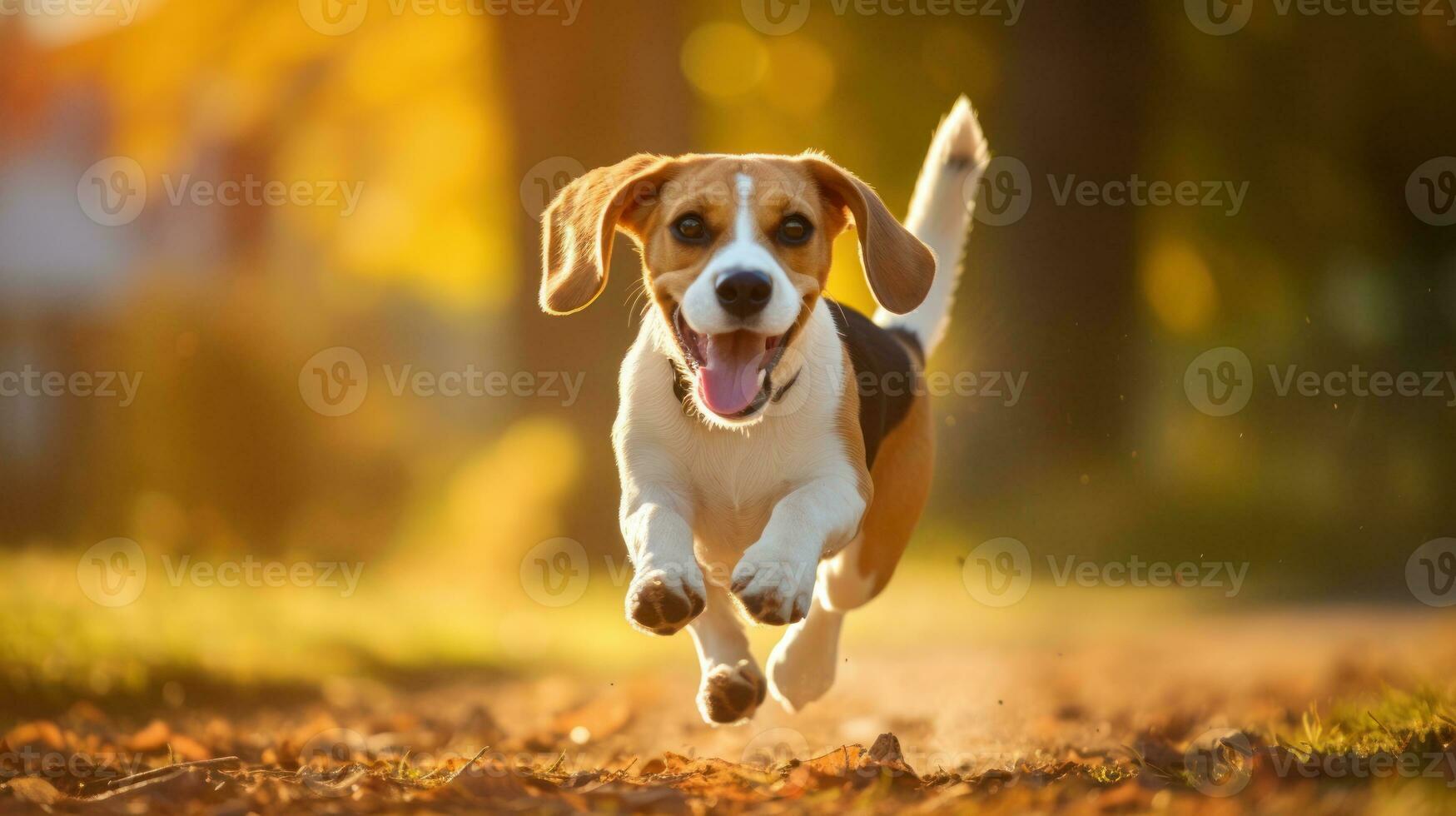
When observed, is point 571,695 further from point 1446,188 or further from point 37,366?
point 1446,188

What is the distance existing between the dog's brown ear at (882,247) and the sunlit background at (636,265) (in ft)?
13.3

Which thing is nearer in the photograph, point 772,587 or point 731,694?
point 772,587

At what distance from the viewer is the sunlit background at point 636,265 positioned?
8.11 meters

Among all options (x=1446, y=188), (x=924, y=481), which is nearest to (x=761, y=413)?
(x=924, y=481)
